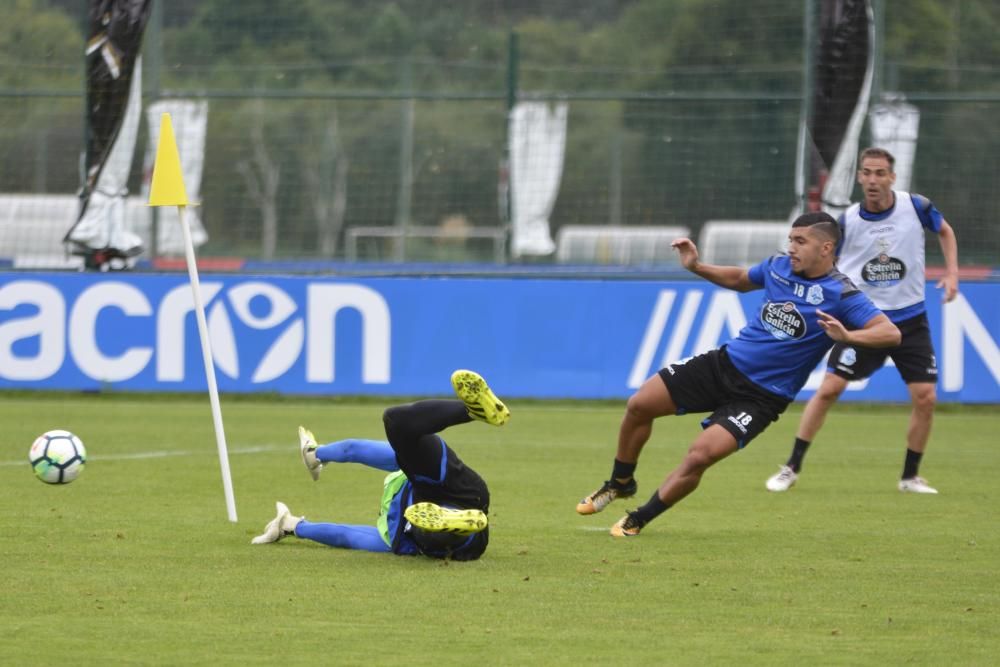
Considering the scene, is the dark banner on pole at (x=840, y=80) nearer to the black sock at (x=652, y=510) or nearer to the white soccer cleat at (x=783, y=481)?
the white soccer cleat at (x=783, y=481)

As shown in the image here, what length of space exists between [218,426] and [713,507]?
10.7 ft

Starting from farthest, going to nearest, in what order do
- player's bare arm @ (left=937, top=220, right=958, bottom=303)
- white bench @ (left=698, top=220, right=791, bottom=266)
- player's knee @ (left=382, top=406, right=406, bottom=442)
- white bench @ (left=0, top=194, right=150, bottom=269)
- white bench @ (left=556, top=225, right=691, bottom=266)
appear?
white bench @ (left=698, top=220, right=791, bottom=266) < white bench @ (left=556, top=225, right=691, bottom=266) < white bench @ (left=0, top=194, right=150, bottom=269) < player's bare arm @ (left=937, top=220, right=958, bottom=303) < player's knee @ (left=382, top=406, right=406, bottom=442)

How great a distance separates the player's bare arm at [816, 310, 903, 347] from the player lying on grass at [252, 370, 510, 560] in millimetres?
1768

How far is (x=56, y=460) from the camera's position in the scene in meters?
8.50

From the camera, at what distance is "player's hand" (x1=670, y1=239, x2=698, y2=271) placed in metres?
8.21

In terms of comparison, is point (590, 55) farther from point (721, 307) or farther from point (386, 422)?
point (386, 422)

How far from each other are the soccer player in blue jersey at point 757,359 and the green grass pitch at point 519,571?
511mm

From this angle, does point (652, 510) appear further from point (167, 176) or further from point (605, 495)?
point (167, 176)

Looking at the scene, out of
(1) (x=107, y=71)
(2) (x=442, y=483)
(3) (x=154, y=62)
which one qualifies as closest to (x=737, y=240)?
(3) (x=154, y=62)

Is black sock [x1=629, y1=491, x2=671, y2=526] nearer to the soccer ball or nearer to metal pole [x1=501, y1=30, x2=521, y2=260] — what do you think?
the soccer ball

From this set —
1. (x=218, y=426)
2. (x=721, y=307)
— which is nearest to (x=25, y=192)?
(x=721, y=307)

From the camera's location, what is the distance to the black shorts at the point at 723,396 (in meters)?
8.26

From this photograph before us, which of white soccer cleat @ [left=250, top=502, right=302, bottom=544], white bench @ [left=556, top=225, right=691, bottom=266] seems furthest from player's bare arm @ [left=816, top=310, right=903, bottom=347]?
white bench @ [left=556, top=225, right=691, bottom=266]

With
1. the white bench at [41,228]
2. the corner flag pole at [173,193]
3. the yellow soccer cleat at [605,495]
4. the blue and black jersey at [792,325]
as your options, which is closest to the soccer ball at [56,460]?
the corner flag pole at [173,193]
